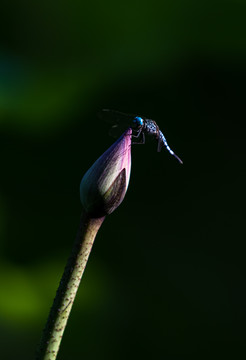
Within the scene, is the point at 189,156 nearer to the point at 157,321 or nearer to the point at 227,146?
the point at 227,146

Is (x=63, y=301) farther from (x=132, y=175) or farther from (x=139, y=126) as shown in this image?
(x=132, y=175)

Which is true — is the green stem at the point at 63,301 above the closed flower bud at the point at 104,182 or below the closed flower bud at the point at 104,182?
below

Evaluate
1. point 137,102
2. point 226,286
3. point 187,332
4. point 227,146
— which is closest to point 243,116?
point 227,146

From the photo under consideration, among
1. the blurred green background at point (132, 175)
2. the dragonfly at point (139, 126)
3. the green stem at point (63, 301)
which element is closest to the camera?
the green stem at point (63, 301)

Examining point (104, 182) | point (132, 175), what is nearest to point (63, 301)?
point (104, 182)

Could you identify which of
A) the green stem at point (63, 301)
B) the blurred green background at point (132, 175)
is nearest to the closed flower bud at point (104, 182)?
the green stem at point (63, 301)

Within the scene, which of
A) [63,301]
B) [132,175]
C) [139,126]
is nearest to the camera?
[63,301]

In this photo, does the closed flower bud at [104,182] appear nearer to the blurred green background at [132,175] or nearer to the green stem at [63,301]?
the green stem at [63,301]
